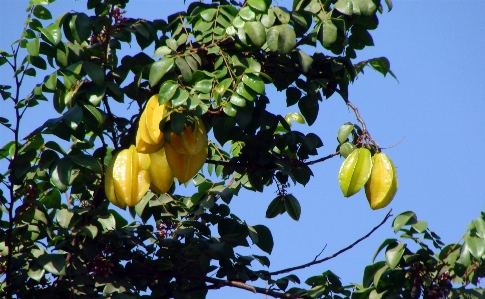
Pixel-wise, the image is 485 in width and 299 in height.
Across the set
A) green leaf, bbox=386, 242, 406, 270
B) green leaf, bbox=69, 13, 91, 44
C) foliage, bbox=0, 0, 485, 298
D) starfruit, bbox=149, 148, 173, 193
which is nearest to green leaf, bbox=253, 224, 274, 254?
foliage, bbox=0, 0, 485, 298

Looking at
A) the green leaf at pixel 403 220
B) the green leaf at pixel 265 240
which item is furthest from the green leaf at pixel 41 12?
the green leaf at pixel 403 220

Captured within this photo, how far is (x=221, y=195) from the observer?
3.12 m

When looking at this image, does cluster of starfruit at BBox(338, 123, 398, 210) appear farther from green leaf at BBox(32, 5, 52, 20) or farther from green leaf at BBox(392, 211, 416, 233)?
green leaf at BBox(32, 5, 52, 20)

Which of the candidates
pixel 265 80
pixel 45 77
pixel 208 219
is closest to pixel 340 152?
pixel 265 80

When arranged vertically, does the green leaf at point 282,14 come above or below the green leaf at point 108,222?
above

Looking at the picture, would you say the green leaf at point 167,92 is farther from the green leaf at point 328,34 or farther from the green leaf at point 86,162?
the green leaf at point 328,34

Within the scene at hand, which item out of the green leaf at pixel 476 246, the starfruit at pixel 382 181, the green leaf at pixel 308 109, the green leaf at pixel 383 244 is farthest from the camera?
the green leaf at pixel 308 109

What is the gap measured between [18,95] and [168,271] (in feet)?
3.03

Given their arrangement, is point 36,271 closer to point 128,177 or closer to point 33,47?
point 128,177

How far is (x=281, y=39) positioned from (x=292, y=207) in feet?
2.89

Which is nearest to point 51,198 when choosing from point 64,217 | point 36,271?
point 64,217

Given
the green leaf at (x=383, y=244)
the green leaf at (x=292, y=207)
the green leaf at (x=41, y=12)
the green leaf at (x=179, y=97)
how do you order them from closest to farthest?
the green leaf at (x=179, y=97), the green leaf at (x=383, y=244), the green leaf at (x=41, y=12), the green leaf at (x=292, y=207)

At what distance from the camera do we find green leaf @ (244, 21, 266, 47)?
101 inches

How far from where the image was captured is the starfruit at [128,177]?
8.38ft
